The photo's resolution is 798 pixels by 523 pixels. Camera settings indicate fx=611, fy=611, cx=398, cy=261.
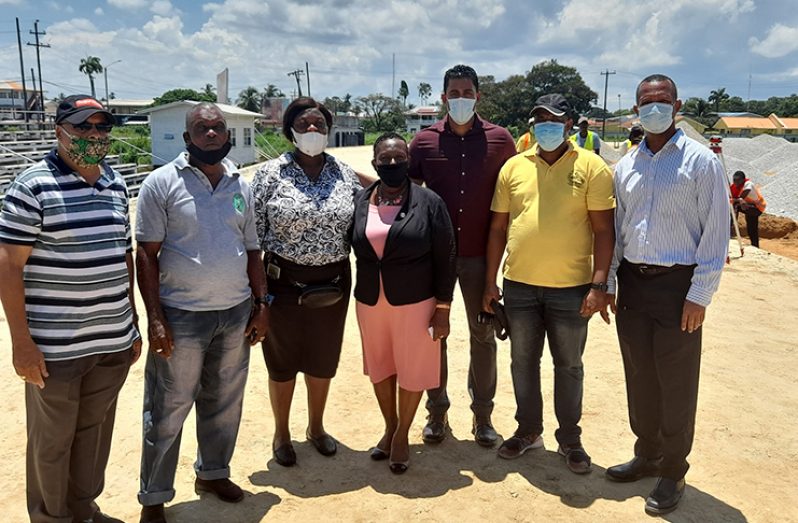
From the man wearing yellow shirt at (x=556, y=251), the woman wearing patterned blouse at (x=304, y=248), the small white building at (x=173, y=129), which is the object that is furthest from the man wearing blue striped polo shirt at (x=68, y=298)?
the small white building at (x=173, y=129)

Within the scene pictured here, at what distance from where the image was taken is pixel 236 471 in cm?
394

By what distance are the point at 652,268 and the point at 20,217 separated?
10.4 ft

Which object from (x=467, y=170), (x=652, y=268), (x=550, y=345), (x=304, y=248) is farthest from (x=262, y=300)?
(x=652, y=268)

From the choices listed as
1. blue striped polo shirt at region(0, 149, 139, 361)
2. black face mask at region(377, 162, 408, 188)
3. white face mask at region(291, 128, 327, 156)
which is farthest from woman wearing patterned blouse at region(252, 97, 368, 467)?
blue striped polo shirt at region(0, 149, 139, 361)

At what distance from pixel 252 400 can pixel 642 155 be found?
345 centimetres

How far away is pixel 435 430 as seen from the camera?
4.39 m

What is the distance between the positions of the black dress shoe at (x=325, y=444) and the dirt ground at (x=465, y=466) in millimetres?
57

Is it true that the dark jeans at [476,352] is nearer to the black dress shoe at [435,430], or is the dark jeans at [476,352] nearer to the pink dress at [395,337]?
the black dress shoe at [435,430]

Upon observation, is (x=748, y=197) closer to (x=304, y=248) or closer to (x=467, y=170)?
(x=467, y=170)

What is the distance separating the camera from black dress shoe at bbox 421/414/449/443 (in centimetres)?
436

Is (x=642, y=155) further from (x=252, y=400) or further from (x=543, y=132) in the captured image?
(x=252, y=400)

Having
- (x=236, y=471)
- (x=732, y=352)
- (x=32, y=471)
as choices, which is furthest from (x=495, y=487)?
(x=732, y=352)

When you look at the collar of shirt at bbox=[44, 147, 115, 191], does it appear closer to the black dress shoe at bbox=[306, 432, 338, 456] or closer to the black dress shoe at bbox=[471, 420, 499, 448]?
the black dress shoe at bbox=[306, 432, 338, 456]

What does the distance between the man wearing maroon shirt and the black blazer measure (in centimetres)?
40
